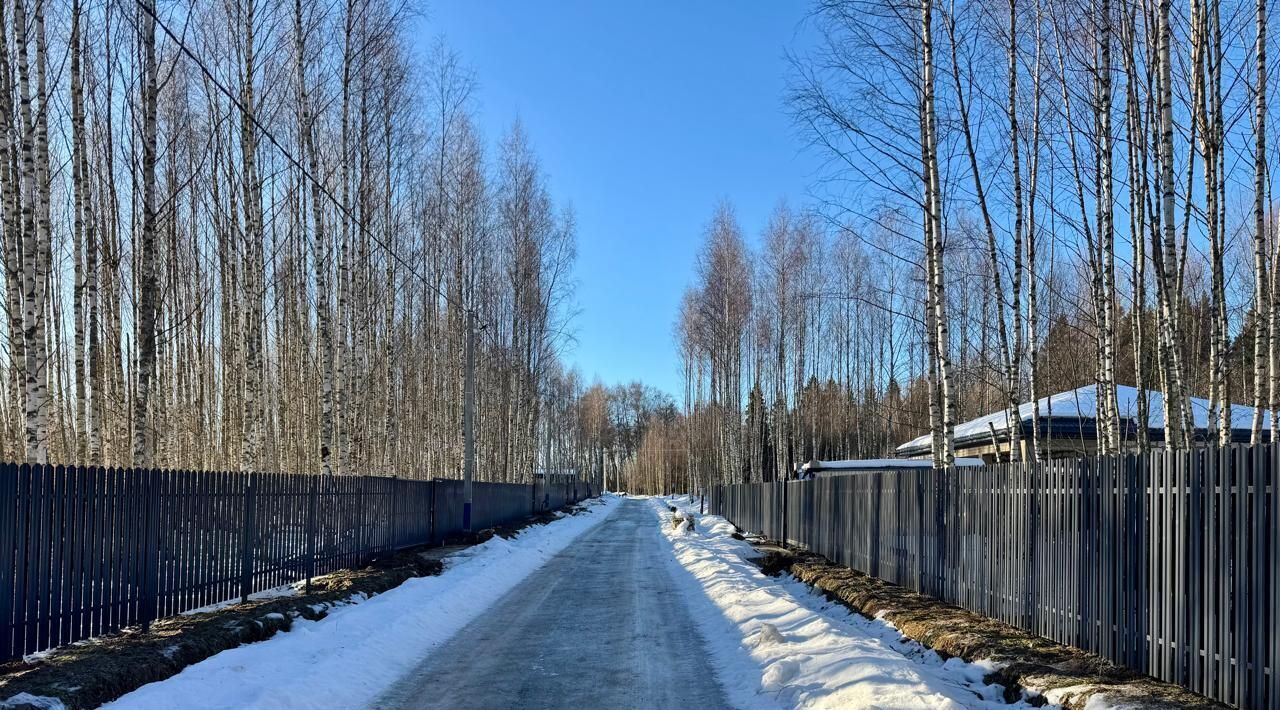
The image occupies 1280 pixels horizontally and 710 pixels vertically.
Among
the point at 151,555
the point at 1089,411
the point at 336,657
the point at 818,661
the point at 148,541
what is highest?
the point at 1089,411

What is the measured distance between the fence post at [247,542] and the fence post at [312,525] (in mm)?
1751

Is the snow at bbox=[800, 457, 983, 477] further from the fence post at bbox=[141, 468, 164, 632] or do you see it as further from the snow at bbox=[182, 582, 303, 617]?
the fence post at bbox=[141, 468, 164, 632]

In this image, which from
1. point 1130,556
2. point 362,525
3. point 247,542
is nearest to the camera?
point 1130,556

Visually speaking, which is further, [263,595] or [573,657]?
[263,595]

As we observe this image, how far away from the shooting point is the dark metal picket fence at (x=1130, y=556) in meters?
4.95

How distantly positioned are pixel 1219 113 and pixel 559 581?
11.9 meters

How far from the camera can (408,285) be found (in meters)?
31.9

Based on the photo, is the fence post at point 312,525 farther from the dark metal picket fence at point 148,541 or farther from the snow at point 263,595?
the snow at point 263,595

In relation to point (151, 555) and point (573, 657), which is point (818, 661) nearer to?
point (573, 657)

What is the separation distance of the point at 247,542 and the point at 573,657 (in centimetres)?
506

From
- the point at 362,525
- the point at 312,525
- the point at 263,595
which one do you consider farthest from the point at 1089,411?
the point at 263,595

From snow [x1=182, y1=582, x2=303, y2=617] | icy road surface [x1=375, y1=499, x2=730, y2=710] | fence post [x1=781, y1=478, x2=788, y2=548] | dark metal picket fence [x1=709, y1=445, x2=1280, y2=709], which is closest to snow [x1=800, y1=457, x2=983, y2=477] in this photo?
fence post [x1=781, y1=478, x2=788, y2=548]

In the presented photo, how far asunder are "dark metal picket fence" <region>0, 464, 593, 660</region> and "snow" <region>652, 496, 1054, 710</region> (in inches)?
Result: 220

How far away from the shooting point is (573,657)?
326 inches
